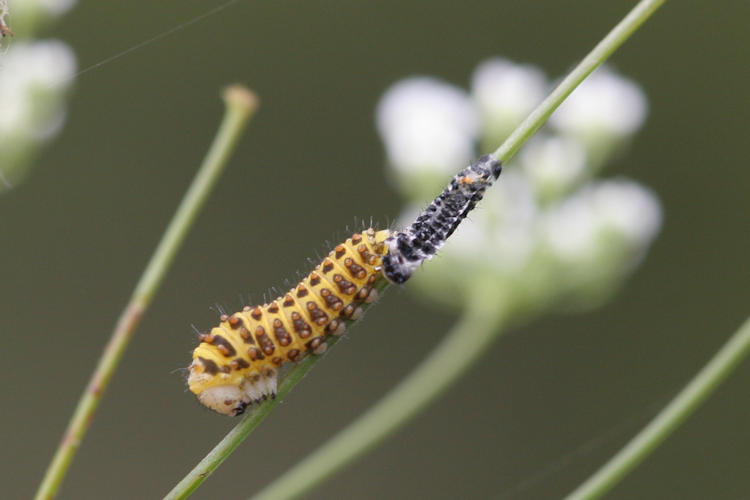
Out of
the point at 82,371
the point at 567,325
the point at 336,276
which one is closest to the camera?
the point at 336,276

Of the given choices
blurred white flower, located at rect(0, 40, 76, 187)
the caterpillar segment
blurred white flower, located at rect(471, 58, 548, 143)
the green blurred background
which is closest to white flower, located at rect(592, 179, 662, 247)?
blurred white flower, located at rect(471, 58, 548, 143)

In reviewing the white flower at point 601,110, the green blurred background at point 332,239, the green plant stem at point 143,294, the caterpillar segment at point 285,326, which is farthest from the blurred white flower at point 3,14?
the green blurred background at point 332,239

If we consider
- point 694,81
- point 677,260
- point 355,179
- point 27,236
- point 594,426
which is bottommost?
point 594,426

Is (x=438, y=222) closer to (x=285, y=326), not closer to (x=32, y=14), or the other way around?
(x=285, y=326)

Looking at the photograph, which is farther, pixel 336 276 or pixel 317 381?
pixel 317 381

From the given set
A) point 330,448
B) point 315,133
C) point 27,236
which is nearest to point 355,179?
point 315,133

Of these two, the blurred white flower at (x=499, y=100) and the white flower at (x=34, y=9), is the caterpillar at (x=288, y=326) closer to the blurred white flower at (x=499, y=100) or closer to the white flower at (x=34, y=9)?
the white flower at (x=34, y=9)

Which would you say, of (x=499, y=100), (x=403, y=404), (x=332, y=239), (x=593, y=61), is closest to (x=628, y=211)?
(x=499, y=100)

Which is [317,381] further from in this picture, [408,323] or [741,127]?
[741,127]
